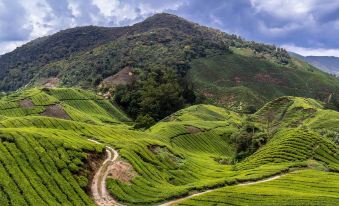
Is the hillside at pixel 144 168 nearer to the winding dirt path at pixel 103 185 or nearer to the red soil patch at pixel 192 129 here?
the winding dirt path at pixel 103 185

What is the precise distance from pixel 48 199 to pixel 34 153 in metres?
10.9

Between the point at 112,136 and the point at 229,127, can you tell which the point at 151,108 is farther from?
the point at 112,136

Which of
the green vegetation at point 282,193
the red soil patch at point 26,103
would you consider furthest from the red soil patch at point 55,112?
the green vegetation at point 282,193

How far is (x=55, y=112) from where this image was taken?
15600 cm

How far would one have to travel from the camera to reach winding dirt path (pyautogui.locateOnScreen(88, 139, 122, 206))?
55491 mm

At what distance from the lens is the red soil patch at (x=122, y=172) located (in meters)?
62.8

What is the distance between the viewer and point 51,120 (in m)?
91.2

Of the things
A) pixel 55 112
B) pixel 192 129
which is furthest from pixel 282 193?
pixel 55 112

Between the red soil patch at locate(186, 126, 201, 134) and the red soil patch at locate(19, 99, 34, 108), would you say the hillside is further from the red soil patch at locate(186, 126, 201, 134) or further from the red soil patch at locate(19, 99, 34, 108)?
the red soil patch at locate(19, 99, 34, 108)

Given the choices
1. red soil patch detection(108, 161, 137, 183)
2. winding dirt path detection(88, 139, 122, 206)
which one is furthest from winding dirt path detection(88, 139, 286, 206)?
red soil patch detection(108, 161, 137, 183)

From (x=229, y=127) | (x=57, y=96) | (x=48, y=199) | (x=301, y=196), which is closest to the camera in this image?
(x=48, y=199)

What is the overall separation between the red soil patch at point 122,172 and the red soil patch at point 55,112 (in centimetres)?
8837

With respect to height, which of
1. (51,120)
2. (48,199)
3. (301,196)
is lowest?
(48,199)

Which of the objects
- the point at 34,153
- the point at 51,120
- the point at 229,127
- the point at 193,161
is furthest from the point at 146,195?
the point at 229,127
